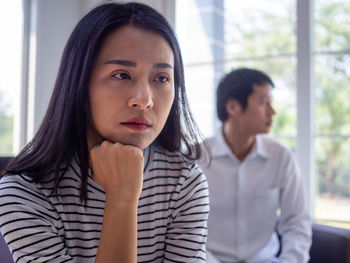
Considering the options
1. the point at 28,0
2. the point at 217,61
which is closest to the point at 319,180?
the point at 217,61

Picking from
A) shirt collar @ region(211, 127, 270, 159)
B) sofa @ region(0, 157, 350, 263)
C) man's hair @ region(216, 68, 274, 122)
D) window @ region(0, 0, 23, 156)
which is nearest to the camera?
sofa @ region(0, 157, 350, 263)

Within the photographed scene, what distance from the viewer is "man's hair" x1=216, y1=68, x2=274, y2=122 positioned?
81.6 inches

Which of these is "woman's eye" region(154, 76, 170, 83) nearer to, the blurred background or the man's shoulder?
the man's shoulder

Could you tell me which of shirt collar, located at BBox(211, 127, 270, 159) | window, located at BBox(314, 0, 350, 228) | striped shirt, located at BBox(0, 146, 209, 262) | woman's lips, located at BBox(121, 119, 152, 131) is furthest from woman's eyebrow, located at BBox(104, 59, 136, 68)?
window, located at BBox(314, 0, 350, 228)

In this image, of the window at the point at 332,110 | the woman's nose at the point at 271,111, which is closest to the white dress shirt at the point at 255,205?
the woman's nose at the point at 271,111

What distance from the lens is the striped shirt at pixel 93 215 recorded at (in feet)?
2.55

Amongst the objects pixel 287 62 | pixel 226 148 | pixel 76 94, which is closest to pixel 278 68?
pixel 287 62

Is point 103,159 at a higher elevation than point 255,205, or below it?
higher

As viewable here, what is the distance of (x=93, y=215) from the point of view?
35.8 inches

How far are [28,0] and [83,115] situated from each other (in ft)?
7.14

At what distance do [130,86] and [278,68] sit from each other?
6.87 ft

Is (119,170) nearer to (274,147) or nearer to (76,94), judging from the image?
(76,94)

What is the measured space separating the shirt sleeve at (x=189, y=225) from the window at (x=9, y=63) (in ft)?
6.82

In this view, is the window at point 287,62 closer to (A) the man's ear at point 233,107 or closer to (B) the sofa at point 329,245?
(A) the man's ear at point 233,107
